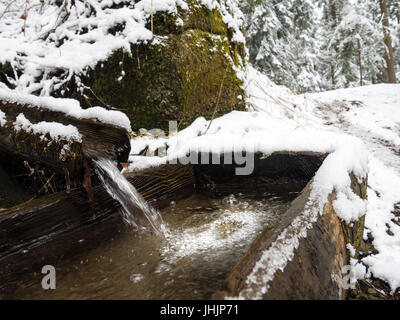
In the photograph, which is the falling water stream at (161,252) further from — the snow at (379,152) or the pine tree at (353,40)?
A: the pine tree at (353,40)

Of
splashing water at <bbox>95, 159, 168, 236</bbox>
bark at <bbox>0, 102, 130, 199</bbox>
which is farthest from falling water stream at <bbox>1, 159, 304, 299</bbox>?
bark at <bbox>0, 102, 130, 199</bbox>

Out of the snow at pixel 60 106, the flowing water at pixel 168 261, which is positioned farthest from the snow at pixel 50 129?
the flowing water at pixel 168 261

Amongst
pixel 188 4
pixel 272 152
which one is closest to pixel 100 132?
pixel 272 152

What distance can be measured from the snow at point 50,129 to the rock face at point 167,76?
188 centimetres

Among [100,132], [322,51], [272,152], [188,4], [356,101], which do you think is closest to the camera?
[100,132]

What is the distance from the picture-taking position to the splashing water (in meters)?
1.61

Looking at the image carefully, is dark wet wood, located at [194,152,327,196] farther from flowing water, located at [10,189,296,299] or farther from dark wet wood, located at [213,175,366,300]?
dark wet wood, located at [213,175,366,300]

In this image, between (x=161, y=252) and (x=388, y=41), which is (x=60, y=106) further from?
(x=388, y=41)

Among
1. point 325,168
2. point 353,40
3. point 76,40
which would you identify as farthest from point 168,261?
point 353,40

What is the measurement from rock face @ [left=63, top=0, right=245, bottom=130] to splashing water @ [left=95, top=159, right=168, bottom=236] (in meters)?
1.72

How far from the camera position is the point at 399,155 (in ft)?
12.5

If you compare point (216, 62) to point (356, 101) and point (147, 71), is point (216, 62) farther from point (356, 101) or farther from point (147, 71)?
point (356, 101)

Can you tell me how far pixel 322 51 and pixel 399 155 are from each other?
1909 cm
